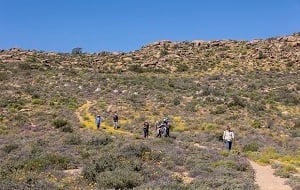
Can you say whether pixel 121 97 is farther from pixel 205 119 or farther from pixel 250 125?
pixel 250 125

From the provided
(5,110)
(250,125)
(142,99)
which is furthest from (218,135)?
(5,110)

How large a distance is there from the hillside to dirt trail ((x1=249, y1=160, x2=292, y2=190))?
15.8 inches

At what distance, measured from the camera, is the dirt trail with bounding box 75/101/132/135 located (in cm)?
3492

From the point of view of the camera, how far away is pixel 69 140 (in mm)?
25547

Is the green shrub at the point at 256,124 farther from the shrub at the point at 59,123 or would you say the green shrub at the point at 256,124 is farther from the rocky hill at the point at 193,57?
the rocky hill at the point at 193,57

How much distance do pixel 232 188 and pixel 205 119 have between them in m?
24.1

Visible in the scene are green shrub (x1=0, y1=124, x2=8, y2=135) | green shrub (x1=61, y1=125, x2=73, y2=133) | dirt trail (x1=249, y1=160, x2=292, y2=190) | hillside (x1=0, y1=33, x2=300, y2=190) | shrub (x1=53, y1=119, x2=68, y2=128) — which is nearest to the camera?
dirt trail (x1=249, y1=160, x2=292, y2=190)

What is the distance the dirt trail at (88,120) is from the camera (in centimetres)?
3492

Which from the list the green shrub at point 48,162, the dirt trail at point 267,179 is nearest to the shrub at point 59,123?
the green shrub at point 48,162

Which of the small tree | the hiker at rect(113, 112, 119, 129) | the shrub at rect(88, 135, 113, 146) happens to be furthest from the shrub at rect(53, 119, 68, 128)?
the small tree

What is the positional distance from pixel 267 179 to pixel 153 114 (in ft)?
76.3

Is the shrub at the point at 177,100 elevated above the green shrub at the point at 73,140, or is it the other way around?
the shrub at the point at 177,100

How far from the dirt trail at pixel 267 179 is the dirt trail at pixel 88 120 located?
1472cm

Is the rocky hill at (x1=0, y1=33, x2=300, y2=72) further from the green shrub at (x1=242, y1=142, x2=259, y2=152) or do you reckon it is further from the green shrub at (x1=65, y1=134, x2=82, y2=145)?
the green shrub at (x1=65, y1=134, x2=82, y2=145)
